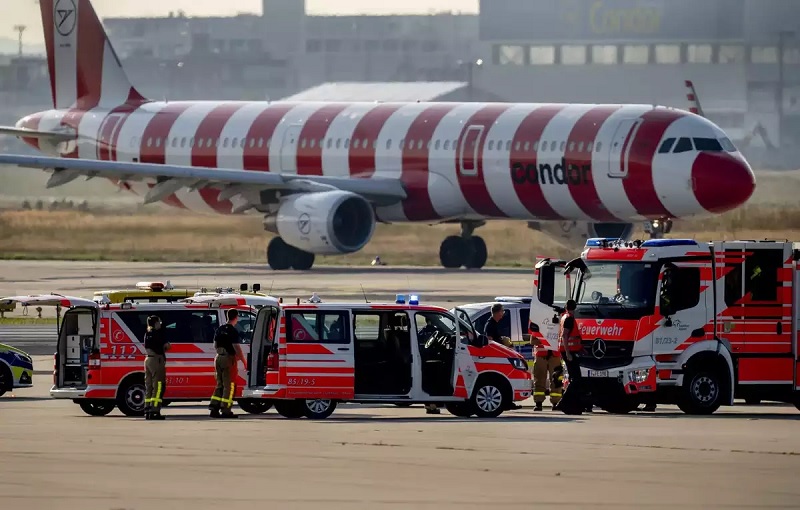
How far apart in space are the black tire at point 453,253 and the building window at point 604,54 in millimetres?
88529

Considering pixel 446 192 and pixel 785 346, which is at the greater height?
pixel 446 192

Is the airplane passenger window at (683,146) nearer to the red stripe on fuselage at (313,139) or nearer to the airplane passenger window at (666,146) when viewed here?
the airplane passenger window at (666,146)

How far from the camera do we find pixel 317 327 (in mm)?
22953

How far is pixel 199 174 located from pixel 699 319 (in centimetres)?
2972

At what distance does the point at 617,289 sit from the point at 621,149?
2358 centimetres

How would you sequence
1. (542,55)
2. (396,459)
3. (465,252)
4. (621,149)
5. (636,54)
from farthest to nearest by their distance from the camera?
(542,55)
(636,54)
(465,252)
(621,149)
(396,459)

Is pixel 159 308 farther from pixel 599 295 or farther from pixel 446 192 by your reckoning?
pixel 446 192

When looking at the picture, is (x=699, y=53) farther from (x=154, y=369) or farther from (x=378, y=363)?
(x=154, y=369)

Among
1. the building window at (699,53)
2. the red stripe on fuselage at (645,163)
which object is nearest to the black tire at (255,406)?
the red stripe on fuselage at (645,163)

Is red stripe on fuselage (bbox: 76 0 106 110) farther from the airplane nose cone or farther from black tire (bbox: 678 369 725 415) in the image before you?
black tire (bbox: 678 369 725 415)

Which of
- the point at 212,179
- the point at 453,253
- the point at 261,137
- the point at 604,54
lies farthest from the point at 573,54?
the point at 212,179

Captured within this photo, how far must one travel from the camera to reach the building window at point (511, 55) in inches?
Answer: 5723

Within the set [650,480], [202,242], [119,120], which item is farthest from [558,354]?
[202,242]

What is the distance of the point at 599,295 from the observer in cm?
2444
